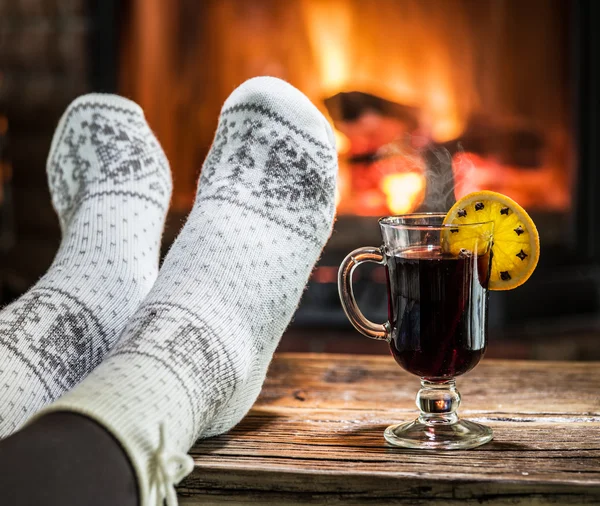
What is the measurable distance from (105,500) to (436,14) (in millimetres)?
1539

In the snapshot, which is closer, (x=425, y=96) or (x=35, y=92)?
(x=425, y=96)

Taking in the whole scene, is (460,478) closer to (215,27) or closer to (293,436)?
(293,436)

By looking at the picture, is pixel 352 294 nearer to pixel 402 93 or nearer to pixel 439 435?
pixel 439 435

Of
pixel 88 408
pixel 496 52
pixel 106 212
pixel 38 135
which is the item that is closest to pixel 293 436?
pixel 88 408

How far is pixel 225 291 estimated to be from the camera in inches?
28.9

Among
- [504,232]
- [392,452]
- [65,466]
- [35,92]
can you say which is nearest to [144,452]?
[65,466]

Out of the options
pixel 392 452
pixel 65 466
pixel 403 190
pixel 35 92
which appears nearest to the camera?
pixel 65 466

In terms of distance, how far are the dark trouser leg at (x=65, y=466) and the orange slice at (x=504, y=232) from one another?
0.33 meters

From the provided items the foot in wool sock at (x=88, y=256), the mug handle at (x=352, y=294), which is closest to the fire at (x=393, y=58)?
the foot in wool sock at (x=88, y=256)

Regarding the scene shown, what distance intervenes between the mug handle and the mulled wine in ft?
0.10

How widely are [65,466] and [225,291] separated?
0.26 meters

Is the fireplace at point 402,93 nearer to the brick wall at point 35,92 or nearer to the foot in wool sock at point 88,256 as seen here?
the brick wall at point 35,92

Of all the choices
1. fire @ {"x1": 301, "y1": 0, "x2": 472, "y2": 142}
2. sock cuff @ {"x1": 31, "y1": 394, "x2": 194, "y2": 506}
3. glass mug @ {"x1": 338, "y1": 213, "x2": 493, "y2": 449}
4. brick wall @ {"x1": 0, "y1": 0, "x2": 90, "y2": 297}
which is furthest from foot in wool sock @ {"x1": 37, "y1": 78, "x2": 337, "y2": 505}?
brick wall @ {"x1": 0, "y1": 0, "x2": 90, "y2": 297}

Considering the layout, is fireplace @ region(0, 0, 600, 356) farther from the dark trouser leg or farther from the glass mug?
the dark trouser leg
